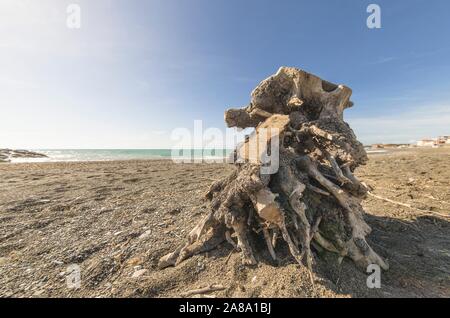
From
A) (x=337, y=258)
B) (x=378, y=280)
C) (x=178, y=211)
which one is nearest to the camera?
(x=378, y=280)

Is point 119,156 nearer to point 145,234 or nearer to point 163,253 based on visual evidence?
point 145,234

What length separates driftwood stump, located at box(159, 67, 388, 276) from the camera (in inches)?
118

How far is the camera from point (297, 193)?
2.99 metres

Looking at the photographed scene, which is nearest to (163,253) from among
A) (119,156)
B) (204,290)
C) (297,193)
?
(204,290)

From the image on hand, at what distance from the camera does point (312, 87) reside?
3854 mm

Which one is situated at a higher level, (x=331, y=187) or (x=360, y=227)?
(x=331, y=187)

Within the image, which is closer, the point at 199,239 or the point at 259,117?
the point at 199,239

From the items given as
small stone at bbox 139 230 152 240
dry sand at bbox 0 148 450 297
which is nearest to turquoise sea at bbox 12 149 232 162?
dry sand at bbox 0 148 450 297

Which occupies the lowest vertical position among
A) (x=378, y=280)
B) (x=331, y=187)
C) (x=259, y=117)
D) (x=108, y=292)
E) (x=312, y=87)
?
(x=108, y=292)

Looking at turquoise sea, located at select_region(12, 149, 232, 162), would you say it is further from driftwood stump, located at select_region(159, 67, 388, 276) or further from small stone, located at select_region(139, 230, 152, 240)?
driftwood stump, located at select_region(159, 67, 388, 276)

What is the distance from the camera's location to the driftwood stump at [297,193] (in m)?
3.00

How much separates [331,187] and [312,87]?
193 cm
